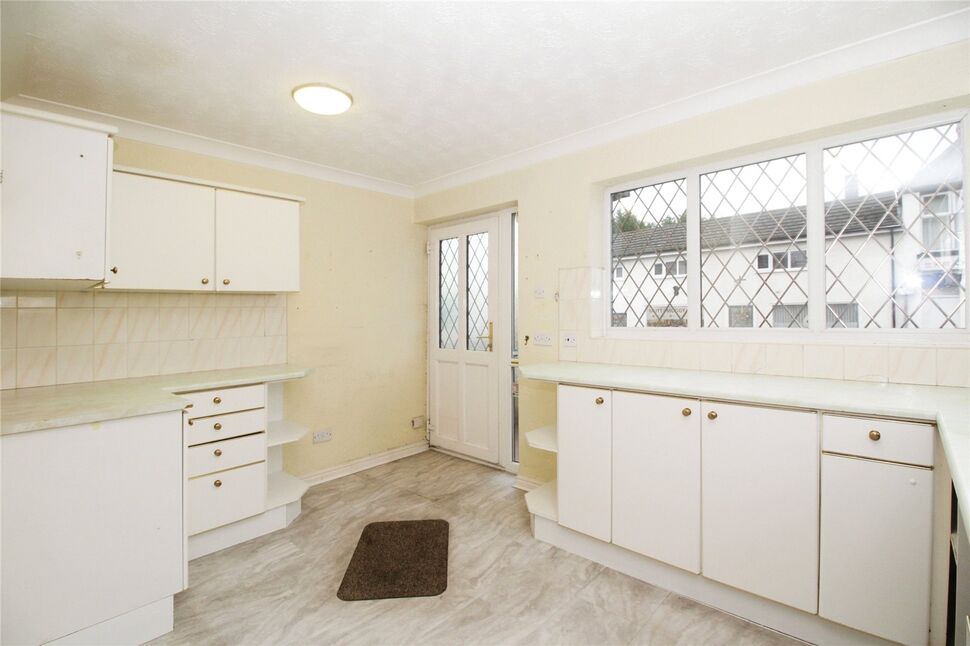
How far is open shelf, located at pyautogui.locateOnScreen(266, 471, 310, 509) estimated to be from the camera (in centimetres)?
264

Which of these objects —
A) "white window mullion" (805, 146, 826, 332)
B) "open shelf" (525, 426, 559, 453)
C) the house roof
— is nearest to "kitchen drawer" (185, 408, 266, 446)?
"open shelf" (525, 426, 559, 453)

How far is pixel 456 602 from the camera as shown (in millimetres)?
1989

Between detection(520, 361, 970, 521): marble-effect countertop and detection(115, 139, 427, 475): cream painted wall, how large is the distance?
178cm

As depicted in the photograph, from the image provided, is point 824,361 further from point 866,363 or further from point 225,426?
point 225,426

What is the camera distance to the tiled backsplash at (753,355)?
1.86 m

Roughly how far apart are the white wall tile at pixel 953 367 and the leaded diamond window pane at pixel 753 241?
518 millimetres

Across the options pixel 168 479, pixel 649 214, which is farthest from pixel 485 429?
pixel 168 479

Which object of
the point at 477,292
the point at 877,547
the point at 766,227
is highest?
the point at 766,227

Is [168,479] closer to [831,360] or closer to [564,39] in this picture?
[564,39]

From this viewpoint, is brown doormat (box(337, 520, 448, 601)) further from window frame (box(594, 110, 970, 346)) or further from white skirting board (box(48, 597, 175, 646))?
window frame (box(594, 110, 970, 346))

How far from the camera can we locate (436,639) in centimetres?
176

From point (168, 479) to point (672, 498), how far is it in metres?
2.16

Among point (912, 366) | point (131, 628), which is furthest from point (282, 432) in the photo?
point (912, 366)

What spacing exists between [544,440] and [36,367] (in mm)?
2777
